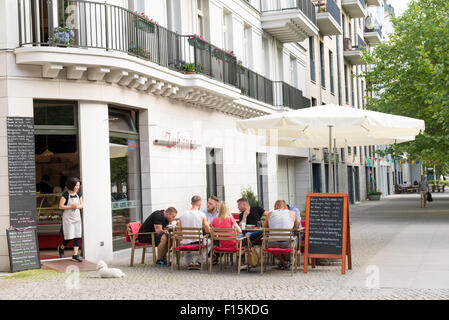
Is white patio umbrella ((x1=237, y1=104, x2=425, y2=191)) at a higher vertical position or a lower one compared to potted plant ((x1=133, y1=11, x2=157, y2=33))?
lower

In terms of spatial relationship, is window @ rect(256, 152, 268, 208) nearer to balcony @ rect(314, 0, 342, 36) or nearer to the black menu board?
balcony @ rect(314, 0, 342, 36)

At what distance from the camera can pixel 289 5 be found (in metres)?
26.8

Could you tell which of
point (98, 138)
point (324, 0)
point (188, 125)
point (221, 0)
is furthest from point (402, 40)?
→ point (98, 138)

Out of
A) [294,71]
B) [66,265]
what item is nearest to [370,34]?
[294,71]

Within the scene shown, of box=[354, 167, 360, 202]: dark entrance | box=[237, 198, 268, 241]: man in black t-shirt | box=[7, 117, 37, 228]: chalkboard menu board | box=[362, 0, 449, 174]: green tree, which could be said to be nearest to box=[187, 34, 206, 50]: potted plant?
box=[237, 198, 268, 241]: man in black t-shirt

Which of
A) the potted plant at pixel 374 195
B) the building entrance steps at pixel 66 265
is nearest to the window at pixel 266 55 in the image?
the building entrance steps at pixel 66 265

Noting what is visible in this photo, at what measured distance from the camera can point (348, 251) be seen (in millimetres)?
11078

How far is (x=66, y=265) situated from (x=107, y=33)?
4.74 metres

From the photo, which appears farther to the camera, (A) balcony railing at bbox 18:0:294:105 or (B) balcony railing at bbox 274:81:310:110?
(B) balcony railing at bbox 274:81:310:110

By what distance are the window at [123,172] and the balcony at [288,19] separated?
10.6 meters

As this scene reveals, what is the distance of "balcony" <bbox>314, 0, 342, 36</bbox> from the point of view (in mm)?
32312

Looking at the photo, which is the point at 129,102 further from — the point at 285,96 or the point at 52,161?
the point at 285,96

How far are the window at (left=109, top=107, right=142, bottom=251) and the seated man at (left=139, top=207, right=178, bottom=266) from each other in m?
1.66

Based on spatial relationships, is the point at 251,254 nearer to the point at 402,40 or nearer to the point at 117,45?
the point at 117,45
